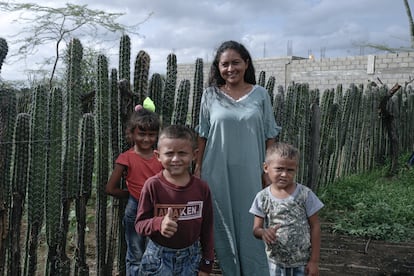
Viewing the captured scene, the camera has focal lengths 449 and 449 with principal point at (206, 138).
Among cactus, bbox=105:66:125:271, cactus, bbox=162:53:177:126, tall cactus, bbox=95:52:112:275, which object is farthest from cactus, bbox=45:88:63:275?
cactus, bbox=162:53:177:126

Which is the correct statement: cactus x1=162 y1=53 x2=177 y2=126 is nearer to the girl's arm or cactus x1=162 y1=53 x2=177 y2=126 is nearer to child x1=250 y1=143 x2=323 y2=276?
the girl's arm

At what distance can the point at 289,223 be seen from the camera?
2.62 meters

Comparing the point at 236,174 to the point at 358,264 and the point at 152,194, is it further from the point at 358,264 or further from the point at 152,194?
the point at 358,264

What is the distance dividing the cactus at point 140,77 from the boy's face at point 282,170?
4.53ft

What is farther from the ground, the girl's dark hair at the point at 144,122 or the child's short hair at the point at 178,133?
the girl's dark hair at the point at 144,122

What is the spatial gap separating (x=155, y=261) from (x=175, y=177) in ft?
1.54

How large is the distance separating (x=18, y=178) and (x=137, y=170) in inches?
31.9

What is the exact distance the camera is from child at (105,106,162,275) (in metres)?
2.99

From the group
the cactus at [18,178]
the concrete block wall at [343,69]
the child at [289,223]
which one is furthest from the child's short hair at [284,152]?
the concrete block wall at [343,69]

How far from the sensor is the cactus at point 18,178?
116 inches

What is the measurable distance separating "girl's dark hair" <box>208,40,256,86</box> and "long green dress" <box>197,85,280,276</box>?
0.10 meters

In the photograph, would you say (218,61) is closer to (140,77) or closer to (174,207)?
(140,77)

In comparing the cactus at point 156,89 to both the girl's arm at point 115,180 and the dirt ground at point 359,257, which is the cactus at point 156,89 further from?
the dirt ground at point 359,257

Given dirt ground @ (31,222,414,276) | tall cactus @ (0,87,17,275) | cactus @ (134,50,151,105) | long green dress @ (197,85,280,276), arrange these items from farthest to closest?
dirt ground @ (31,222,414,276) → cactus @ (134,50,151,105) → long green dress @ (197,85,280,276) → tall cactus @ (0,87,17,275)
